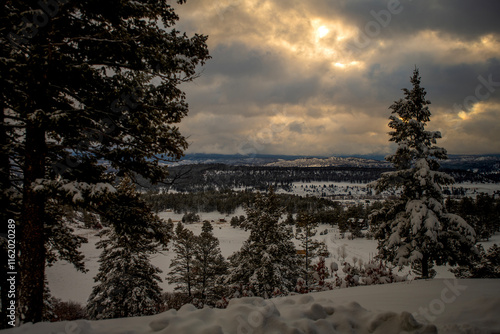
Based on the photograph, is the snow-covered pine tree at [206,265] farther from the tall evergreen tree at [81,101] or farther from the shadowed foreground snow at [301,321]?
the shadowed foreground snow at [301,321]

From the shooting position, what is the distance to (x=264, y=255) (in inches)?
546

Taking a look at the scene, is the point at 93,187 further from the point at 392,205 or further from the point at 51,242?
the point at 392,205

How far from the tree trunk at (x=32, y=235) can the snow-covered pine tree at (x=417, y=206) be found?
463 inches

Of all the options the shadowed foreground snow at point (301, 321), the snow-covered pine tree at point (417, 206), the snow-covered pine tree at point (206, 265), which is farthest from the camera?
the snow-covered pine tree at point (206, 265)

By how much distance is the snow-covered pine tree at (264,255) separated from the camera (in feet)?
43.7

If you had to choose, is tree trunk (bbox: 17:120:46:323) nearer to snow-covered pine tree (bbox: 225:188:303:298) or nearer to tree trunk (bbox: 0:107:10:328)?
tree trunk (bbox: 0:107:10:328)

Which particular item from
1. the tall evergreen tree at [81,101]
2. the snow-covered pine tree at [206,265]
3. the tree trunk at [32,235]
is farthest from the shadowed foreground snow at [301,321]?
the snow-covered pine tree at [206,265]

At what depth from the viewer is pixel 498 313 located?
3.52 metres

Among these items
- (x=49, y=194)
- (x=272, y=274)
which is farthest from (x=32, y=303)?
(x=272, y=274)

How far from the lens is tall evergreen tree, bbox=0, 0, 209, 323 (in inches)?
164

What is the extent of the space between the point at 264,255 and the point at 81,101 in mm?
12083

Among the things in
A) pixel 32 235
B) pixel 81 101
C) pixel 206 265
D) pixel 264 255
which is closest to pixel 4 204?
pixel 32 235

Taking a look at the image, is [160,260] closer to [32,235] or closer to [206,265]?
[206,265]

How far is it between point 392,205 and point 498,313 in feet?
27.3
